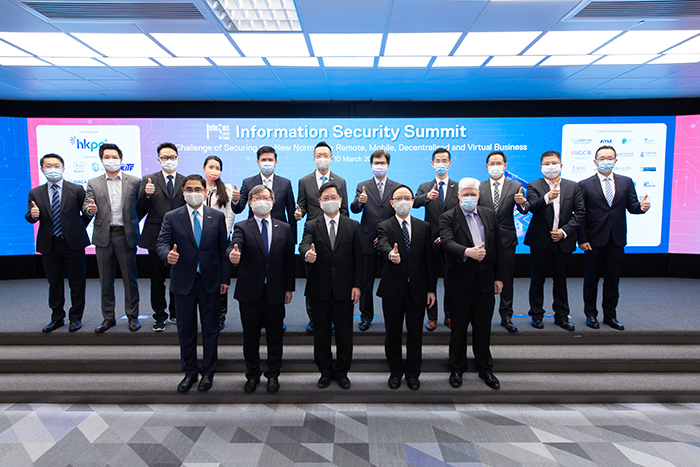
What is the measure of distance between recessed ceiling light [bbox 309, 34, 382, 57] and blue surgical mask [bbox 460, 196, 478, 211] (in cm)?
196

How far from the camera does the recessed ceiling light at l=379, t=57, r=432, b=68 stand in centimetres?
425

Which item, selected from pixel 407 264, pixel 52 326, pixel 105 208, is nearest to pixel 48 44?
pixel 105 208

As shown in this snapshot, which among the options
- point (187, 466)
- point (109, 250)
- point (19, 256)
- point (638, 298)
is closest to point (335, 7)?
point (109, 250)

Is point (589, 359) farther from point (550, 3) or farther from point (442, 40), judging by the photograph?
point (442, 40)

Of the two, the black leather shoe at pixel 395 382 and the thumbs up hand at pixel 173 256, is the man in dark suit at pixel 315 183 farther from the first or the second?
the thumbs up hand at pixel 173 256

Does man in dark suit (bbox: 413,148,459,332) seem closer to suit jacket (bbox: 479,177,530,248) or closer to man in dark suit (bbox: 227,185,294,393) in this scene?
suit jacket (bbox: 479,177,530,248)

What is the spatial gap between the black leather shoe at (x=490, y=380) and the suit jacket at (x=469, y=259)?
0.71m

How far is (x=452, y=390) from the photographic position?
296 centimetres

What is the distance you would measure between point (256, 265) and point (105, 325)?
1970mm

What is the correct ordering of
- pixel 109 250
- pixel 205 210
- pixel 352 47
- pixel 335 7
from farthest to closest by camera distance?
pixel 352 47 < pixel 109 250 < pixel 335 7 < pixel 205 210

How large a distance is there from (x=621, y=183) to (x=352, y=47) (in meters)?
3.07

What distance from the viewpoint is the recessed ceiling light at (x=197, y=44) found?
12.1ft

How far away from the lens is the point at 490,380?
9.79 feet

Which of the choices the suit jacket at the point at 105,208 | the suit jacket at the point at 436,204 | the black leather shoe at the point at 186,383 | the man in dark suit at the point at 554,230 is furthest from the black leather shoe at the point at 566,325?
the suit jacket at the point at 105,208
